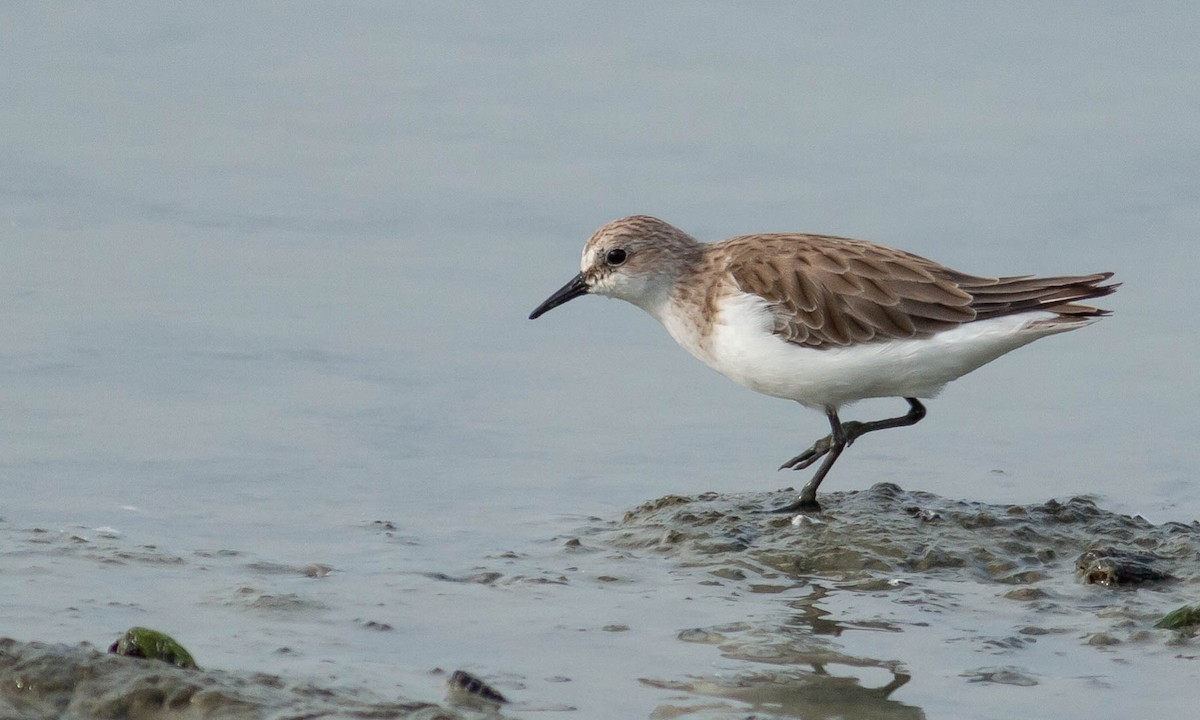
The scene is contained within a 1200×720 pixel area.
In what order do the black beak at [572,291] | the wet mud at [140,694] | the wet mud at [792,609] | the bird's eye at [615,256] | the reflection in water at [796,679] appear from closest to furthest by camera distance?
the wet mud at [140,694] → the wet mud at [792,609] → the reflection in water at [796,679] → the bird's eye at [615,256] → the black beak at [572,291]

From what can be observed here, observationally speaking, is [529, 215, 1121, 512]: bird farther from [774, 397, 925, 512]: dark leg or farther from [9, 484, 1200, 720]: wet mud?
[9, 484, 1200, 720]: wet mud

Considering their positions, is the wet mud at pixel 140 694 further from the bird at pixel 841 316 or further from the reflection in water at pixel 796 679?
the bird at pixel 841 316

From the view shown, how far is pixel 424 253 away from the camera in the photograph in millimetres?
10148

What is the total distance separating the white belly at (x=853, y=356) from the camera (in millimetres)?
7629

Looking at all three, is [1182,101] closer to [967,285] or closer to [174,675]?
[967,285]

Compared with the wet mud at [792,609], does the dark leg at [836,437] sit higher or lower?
higher

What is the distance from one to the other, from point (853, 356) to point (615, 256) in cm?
130

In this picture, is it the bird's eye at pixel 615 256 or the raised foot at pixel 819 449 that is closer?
the raised foot at pixel 819 449

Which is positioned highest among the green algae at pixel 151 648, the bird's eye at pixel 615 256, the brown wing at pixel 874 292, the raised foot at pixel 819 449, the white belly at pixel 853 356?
the bird's eye at pixel 615 256

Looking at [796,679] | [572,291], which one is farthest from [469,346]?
[796,679]

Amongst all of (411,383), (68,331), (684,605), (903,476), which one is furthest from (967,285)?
(68,331)

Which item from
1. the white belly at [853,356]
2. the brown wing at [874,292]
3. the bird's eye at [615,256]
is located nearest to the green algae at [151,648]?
the white belly at [853,356]

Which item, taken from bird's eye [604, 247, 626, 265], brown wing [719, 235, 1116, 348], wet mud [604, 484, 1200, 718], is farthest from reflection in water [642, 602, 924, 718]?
bird's eye [604, 247, 626, 265]

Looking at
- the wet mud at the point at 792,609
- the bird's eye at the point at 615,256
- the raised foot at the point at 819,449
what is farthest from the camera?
the bird's eye at the point at 615,256
